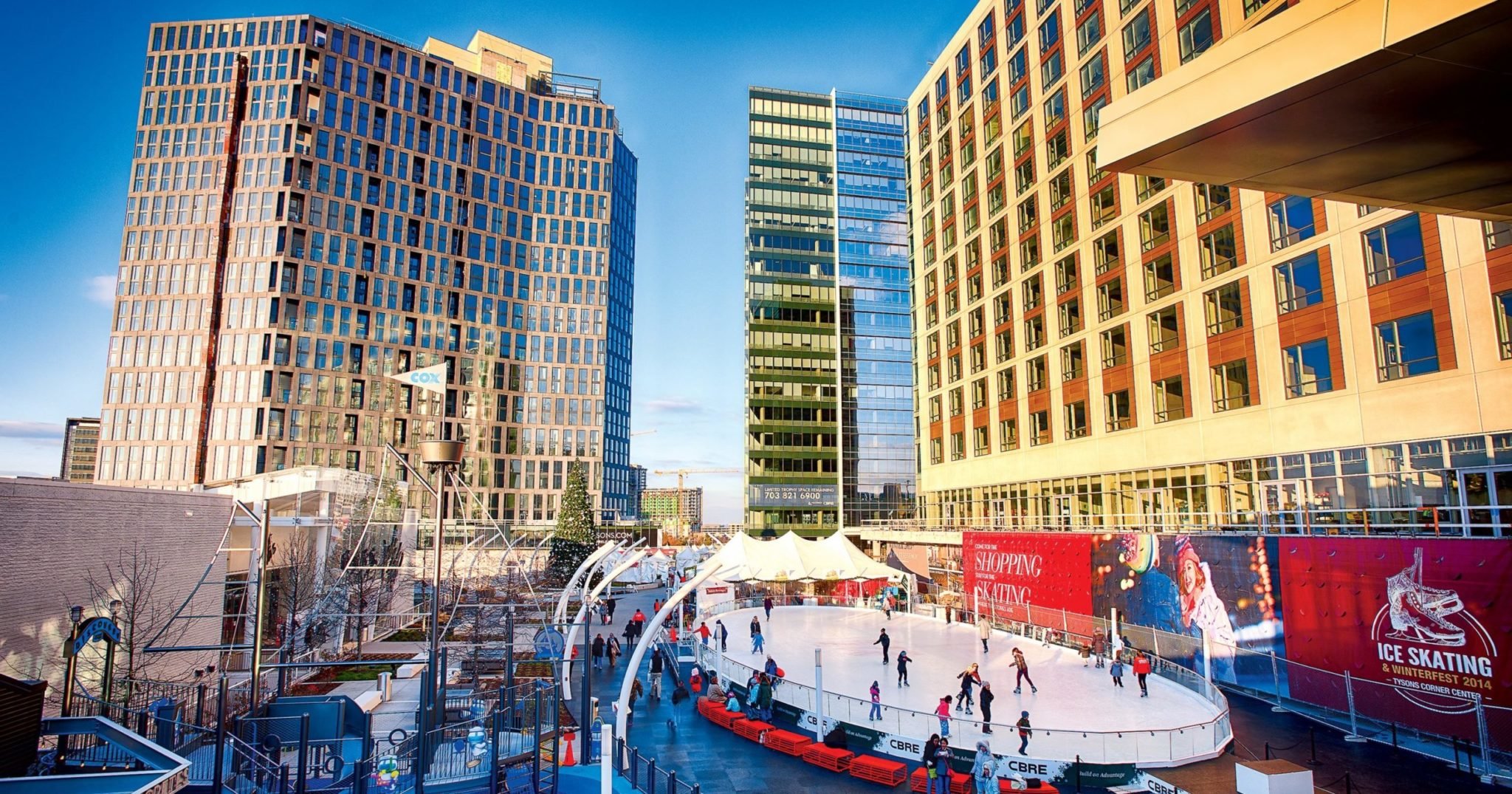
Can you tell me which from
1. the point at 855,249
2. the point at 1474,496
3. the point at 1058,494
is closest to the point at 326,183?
the point at 855,249

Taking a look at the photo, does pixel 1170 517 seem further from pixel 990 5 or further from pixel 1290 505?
pixel 990 5

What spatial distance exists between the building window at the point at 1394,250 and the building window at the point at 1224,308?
5.64m

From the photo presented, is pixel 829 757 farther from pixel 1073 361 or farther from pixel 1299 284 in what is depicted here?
pixel 1073 361

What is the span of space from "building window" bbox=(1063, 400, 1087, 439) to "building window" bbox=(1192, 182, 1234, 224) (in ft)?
38.6

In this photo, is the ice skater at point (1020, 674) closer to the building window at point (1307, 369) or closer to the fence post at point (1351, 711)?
the fence post at point (1351, 711)

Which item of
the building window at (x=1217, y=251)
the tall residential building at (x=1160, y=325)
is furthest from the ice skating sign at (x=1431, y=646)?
the building window at (x=1217, y=251)

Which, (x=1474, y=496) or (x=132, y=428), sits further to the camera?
(x=132, y=428)

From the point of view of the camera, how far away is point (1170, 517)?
3500 centimetres

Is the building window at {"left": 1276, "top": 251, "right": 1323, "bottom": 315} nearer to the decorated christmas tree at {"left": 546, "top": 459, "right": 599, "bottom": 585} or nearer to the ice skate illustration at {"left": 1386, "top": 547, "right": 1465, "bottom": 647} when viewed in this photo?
the ice skate illustration at {"left": 1386, "top": 547, "right": 1465, "bottom": 647}

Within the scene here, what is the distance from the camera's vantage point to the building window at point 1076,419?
4266 centimetres

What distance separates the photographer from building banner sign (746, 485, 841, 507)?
8875 cm

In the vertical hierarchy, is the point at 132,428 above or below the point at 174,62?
below

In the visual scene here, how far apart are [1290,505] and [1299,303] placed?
7.40 m

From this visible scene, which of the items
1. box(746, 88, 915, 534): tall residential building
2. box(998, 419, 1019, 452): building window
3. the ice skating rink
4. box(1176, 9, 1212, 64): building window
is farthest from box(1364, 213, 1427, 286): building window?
box(746, 88, 915, 534): tall residential building
